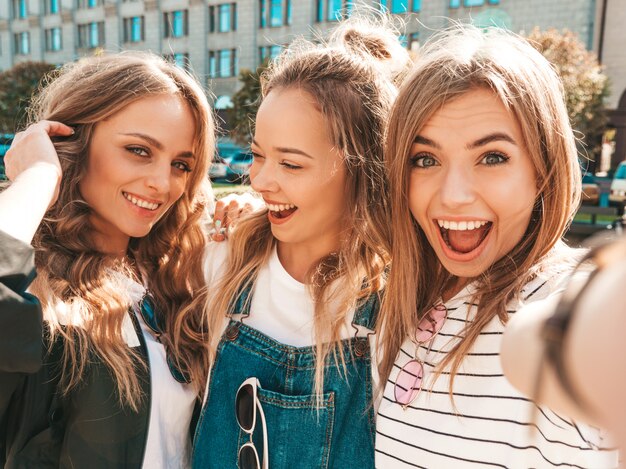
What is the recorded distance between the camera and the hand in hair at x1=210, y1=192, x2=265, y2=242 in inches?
103

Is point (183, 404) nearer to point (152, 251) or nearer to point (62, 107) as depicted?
point (152, 251)

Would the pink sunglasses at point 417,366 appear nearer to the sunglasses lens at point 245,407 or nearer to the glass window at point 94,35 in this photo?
the sunglasses lens at point 245,407

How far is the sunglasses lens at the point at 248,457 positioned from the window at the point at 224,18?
3398cm

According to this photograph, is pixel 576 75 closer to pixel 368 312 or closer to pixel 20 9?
pixel 368 312

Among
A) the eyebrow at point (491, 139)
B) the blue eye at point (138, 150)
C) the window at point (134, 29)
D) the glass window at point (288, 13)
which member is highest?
the glass window at point (288, 13)

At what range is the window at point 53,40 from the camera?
128 feet

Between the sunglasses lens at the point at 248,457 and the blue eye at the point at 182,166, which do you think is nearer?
the sunglasses lens at the point at 248,457

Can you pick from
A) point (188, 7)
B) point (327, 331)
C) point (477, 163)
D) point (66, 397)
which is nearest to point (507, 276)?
point (477, 163)

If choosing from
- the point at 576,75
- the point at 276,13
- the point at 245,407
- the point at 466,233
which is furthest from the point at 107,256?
the point at 276,13

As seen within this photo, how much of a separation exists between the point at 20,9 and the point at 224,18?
1866cm

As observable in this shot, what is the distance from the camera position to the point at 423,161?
1.75 meters

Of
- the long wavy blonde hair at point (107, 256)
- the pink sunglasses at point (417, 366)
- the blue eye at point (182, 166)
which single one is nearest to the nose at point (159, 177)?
the blue eye at point (182, 166)

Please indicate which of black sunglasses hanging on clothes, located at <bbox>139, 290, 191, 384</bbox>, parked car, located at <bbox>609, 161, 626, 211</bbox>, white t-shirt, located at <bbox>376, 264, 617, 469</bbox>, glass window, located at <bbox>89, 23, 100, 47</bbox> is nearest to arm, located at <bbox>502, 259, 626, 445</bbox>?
white t-shirt, located at <bbox>376, 264, 617, 469</bbox>

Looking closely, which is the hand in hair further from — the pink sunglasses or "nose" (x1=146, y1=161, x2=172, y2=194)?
the pink sunglasses
